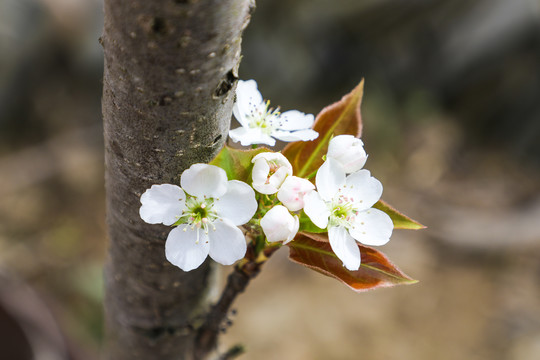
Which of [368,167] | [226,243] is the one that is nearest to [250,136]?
[226,243]

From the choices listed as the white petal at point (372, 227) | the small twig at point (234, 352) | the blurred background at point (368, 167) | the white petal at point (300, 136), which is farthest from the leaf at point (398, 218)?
the blurred background at point (368, 167)

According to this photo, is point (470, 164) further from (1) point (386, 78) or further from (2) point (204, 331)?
(2) point (204, 331)

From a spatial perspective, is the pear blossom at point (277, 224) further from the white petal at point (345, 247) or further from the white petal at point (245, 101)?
the white petal at point (245, 101)

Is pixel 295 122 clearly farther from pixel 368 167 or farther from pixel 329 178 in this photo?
pixel 368 167

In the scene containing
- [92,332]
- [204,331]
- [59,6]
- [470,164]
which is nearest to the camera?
[204,331]

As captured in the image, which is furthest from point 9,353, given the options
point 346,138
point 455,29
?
point 455,29

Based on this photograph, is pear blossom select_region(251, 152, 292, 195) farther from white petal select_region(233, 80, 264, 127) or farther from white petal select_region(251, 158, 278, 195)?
white petal select_region(233, 80, 264, 127)
